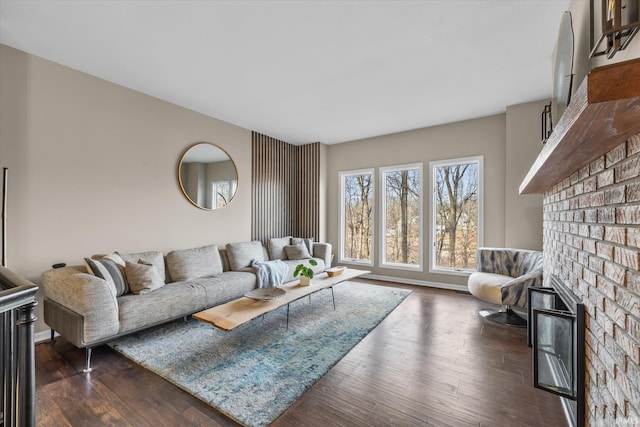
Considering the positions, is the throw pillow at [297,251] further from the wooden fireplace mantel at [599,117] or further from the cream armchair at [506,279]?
the wooden fireplace mantel at [599,117]

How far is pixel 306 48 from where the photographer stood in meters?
2.58

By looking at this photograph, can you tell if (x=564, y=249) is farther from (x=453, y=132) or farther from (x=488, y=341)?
(x=453, y=132)

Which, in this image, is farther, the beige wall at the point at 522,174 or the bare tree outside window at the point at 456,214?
the bare tree outside window at the point at 456,214

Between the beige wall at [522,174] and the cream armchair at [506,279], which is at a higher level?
the beige wall at [522,174]

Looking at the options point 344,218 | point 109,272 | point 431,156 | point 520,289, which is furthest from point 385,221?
point 109,272

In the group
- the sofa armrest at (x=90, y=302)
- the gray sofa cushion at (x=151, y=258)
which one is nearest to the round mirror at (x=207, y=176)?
the gray sofa cushion at (x=151, y=258)

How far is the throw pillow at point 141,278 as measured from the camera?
2.85 m

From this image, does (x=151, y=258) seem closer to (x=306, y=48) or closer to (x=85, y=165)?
(x=85, y=165)

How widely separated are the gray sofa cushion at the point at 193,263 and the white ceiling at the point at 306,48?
208cm

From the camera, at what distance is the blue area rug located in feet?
6.18

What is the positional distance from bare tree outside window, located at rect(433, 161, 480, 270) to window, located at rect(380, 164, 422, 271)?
32 centimetres

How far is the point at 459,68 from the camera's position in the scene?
115 inches

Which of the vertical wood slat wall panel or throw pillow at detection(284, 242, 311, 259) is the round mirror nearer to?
the vertical wood slat wall panel

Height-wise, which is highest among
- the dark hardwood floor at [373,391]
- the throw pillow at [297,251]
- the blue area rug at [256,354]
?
the throw pillow at [297,251]
